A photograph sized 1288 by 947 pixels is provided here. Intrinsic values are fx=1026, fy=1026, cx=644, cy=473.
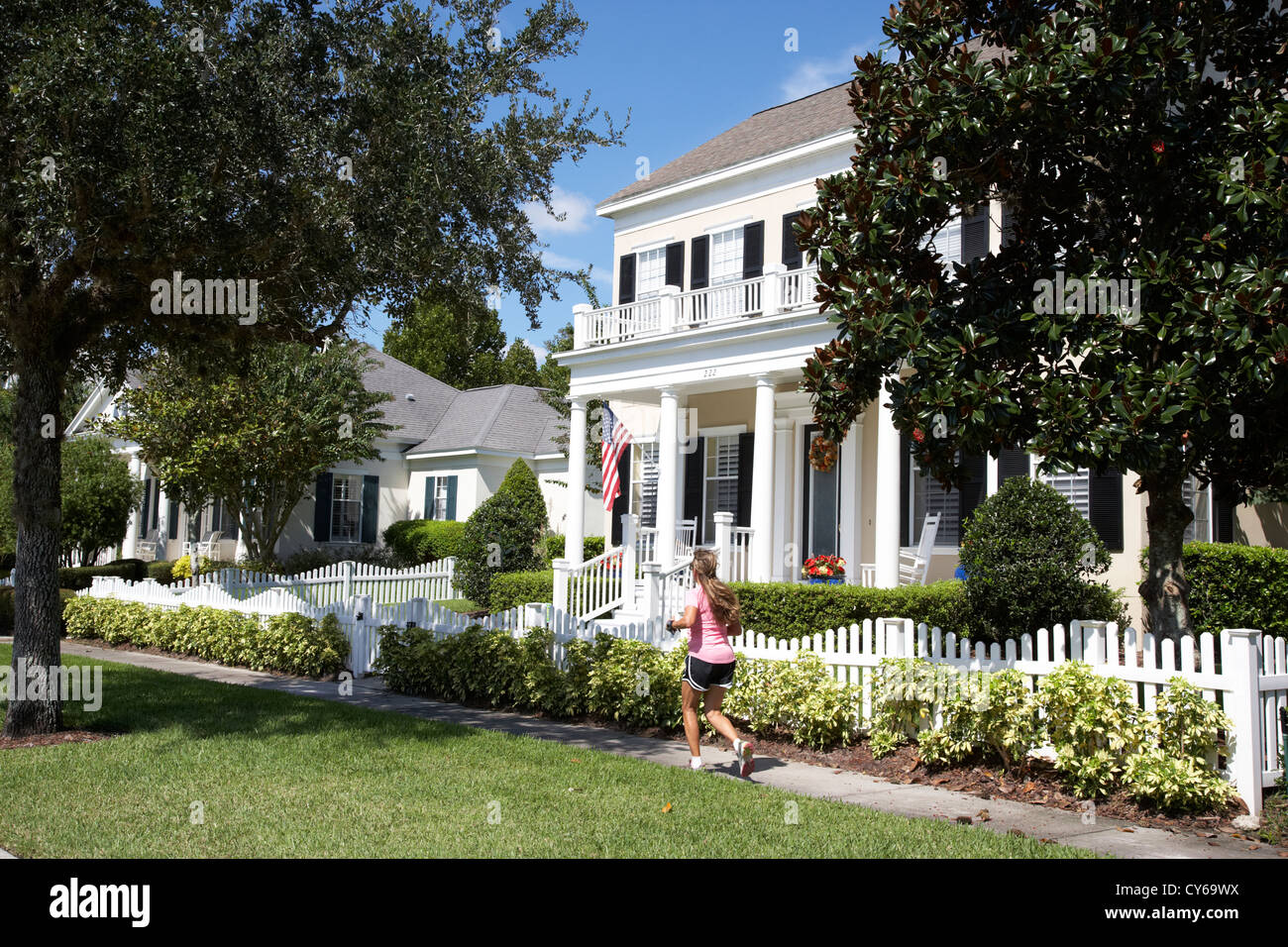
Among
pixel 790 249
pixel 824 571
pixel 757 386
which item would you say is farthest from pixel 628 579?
pixel 790 249

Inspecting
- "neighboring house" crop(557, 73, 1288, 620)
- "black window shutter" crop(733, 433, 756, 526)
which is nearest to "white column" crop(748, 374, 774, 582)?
"neighboring house" crop(557, 73, 1288, 620)

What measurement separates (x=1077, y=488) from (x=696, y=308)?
6.67 meters

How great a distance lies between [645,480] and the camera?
66.3 feet

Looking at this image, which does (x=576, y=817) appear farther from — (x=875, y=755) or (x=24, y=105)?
(x=24, y=105)

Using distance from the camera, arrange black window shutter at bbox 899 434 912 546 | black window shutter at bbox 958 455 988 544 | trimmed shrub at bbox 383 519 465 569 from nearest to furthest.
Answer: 1. black window shutter at bbox 958 455 988 544
2. black window shutter at bbox 899 434 912 546
3. trimmed shrub at bbox 383 519 465 569

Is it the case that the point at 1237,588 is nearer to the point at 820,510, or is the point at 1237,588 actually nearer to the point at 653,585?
the point at 653,585

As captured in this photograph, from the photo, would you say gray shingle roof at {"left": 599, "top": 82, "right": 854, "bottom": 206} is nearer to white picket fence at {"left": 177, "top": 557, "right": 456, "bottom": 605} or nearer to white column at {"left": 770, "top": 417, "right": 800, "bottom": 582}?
white column at {"left": 770, "top": 417, "right": 800, "bottom": 582}

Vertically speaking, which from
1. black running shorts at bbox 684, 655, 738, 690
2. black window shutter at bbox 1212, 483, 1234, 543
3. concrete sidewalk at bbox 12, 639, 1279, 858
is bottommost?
concrete sidewalk at bbox 12, 639, 1279, 858

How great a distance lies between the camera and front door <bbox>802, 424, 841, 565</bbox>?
56.9 ft

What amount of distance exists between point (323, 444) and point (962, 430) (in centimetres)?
2037

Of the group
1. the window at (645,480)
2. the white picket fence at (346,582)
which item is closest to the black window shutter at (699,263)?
the window at (645,480)

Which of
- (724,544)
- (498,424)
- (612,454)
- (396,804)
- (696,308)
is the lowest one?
(396,804)

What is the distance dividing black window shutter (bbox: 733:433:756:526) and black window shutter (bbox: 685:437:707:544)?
883 mm
